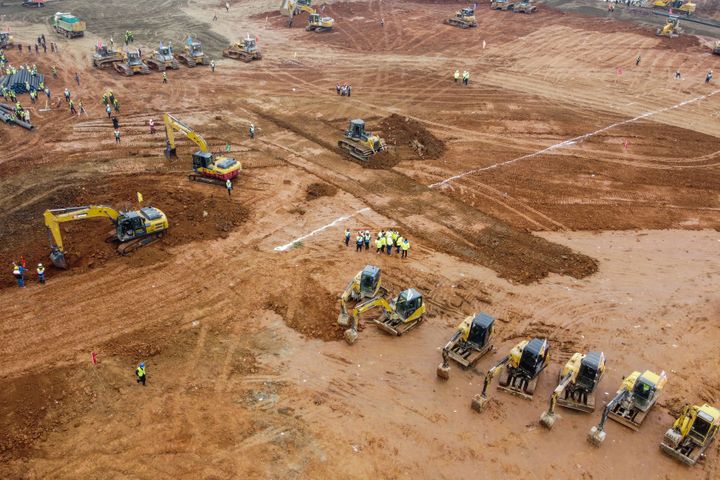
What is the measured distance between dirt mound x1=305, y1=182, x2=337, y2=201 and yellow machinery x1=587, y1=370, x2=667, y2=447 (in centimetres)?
1694

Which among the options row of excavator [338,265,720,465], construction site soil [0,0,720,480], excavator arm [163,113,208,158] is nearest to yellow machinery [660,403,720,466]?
row of excavator [338,265,720,465]

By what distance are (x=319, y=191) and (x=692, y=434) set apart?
63.9 ft

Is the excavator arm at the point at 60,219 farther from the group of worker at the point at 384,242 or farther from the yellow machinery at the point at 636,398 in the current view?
the yellow machinery at the point at 636,398

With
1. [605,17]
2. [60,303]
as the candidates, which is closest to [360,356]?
[60,303]

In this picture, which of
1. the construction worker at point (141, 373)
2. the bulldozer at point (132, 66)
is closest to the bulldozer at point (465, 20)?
the bulldozer at point (132, 66)

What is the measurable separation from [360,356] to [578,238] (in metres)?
13.4

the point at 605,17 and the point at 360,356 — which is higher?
the point at 605,17

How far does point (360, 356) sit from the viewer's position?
17.9 meters

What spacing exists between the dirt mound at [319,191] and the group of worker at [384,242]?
4.86 m

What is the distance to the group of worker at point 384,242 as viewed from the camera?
907 inches

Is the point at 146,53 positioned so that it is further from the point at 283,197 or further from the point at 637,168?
the point at 637,168

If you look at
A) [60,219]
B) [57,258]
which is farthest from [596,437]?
[57,258]

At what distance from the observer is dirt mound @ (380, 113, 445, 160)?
33219 millimetres

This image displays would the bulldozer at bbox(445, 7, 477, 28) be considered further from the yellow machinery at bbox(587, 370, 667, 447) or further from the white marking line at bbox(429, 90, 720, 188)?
the yellow machinery at bbox(587, 370, 667, 447)
